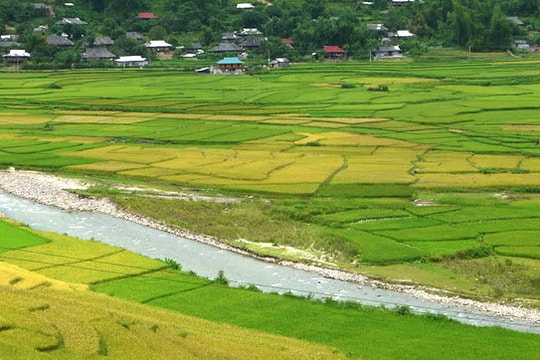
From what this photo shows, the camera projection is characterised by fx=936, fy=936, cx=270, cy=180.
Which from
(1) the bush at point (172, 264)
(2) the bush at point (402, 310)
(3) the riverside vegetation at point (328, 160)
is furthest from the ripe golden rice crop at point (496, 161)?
(2) the bush at point (402, 310)

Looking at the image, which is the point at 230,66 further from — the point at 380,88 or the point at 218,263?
the point at 218,263

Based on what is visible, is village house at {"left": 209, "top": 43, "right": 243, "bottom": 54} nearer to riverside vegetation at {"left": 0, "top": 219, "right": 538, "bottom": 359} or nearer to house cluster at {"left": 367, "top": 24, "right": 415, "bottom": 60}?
house cluster at {"left": 367, "top": 24, "right": 415, "bottom": 60}

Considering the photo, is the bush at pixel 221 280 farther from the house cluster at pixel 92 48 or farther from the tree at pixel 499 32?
the tree at pixel 499 32

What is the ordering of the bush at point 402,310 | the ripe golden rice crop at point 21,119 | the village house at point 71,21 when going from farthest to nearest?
the village house at point 71,21
the ripe golden rice crop at point 21,119
the bush at point 402,310

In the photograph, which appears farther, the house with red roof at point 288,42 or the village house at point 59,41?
the house with red roof at point 288,42

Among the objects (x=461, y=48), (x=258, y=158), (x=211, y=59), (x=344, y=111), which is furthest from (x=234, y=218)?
(x=461, y=48)

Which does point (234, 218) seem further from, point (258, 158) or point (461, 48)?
point (461, 48)
